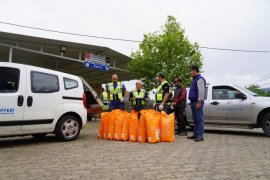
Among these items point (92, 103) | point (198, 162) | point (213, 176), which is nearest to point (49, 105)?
point (198, 162)

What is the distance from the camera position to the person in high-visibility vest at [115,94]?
724 centimetres

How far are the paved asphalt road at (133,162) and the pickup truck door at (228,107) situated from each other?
2713 millimetres

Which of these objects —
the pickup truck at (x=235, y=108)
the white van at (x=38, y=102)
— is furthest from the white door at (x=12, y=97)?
the pickup truck at (x=235, y=108)

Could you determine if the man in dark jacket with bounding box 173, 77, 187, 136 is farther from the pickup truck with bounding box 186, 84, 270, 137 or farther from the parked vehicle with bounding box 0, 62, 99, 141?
the parked vehicle with bounding box 0, 62, 99, 141

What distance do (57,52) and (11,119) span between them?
13.8 meters

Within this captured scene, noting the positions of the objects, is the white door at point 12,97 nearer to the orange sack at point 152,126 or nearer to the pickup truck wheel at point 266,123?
the orange sack at point 152,126

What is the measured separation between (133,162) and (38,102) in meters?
2.80

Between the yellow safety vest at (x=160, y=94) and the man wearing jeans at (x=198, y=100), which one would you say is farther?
the yellow safety vest at (x=160, y=94)

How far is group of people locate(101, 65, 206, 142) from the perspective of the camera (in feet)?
21.2

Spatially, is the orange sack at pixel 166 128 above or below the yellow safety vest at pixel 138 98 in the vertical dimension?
below

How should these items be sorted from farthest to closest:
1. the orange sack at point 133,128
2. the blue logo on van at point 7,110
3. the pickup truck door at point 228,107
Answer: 1. the pickup truck door at point 228,107
2. the orange sack at point 133,128
3. the blue logo on van at point 7,110

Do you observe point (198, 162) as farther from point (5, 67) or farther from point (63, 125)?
point (5, 67)

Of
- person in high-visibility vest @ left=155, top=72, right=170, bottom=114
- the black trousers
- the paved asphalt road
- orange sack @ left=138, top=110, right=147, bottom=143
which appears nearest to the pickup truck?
the black trousers

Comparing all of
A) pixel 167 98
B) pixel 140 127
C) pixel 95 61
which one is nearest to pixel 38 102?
pixel 140 127
